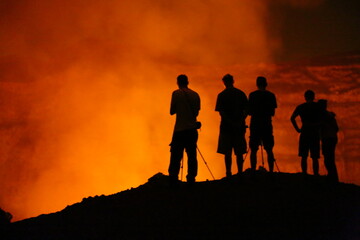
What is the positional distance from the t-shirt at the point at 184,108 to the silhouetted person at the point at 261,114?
117cm

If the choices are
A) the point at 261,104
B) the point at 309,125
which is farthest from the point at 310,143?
the point at 261,104

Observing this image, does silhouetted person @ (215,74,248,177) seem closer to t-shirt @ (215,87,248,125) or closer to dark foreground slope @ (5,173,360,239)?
t-shirt @ (215,87,248,125)

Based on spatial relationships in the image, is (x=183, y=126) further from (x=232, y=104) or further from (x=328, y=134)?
(x=328, y=134)

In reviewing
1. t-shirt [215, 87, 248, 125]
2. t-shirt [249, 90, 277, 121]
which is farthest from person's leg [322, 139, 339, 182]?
t-shirt [215, 87, 248, 125]

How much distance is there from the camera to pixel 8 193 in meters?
44.3

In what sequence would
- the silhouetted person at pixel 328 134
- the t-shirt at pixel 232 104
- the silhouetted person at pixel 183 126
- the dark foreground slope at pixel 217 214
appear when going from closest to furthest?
the dark foreground slope at pixel 217 214 → the silhouetted person at pixel 183 126 → the t-shirt at pixel 232 104 → the silhouetted person at pixel 328 134

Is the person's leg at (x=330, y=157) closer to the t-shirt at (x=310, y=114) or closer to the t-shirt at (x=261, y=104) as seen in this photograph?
the t-shirt at (x=310, y=114)

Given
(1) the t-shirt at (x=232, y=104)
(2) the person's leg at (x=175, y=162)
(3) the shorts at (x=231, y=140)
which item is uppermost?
(1) the t-shirt at (x=232, y=104)

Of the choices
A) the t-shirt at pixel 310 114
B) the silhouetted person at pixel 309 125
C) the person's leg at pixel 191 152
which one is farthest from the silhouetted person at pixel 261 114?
the person's leg at pixel 191 152

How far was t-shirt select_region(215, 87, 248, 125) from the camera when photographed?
10486 mm

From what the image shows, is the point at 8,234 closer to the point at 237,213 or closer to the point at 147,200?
the point at 147,200

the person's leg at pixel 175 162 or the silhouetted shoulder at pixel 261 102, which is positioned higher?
the silhouetted shoulder at pixel 261 102

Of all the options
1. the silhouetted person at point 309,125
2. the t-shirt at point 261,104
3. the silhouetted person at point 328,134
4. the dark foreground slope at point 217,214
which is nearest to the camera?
the dark foreground slope at point 217,214

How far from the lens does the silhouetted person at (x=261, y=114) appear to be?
10.7 m
